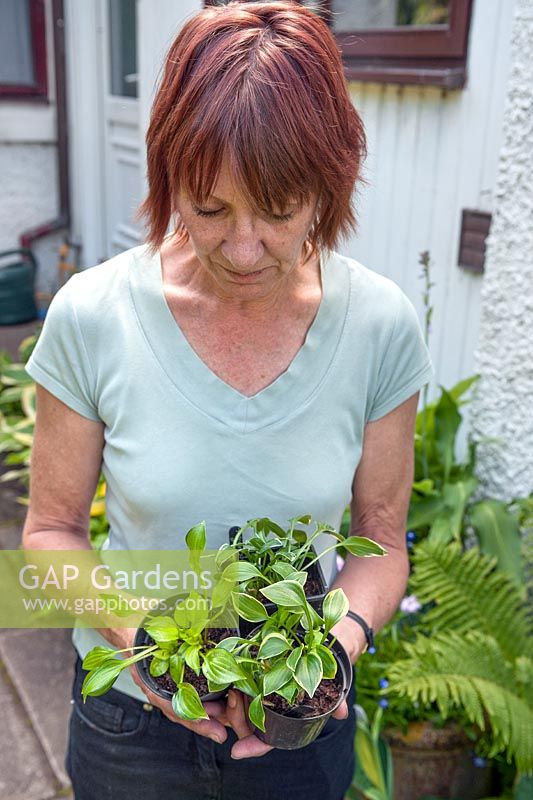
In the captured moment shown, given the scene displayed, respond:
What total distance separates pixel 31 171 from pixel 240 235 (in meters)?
5.31

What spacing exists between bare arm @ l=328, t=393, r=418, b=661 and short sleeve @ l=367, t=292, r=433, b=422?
18 millimetres

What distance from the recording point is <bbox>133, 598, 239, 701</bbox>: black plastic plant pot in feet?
3.44

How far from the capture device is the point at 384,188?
294 cm

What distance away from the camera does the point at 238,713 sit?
1.05m

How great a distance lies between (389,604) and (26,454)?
261 cm

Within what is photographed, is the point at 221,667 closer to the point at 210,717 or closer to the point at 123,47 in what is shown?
the point at 210,717

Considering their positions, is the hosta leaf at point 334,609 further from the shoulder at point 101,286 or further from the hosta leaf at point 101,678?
the shoulder at point 101,286

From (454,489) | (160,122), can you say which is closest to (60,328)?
(160,122)

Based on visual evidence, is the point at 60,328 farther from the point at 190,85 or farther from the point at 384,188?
the point at 384,188

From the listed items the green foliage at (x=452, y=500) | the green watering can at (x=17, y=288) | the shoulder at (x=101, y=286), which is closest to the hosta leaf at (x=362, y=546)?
the shoulder at (x=101, y=286)

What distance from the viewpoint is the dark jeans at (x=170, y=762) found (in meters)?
1.28

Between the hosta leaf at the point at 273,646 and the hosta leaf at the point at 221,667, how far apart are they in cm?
3

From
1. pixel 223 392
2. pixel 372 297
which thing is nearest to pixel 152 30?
pixel 372 297

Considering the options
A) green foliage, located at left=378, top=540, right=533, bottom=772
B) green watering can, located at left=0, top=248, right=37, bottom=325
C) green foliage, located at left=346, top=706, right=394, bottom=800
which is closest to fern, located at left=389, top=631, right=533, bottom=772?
green foliage, located at left=378, top=540, right=533, bottom=772
